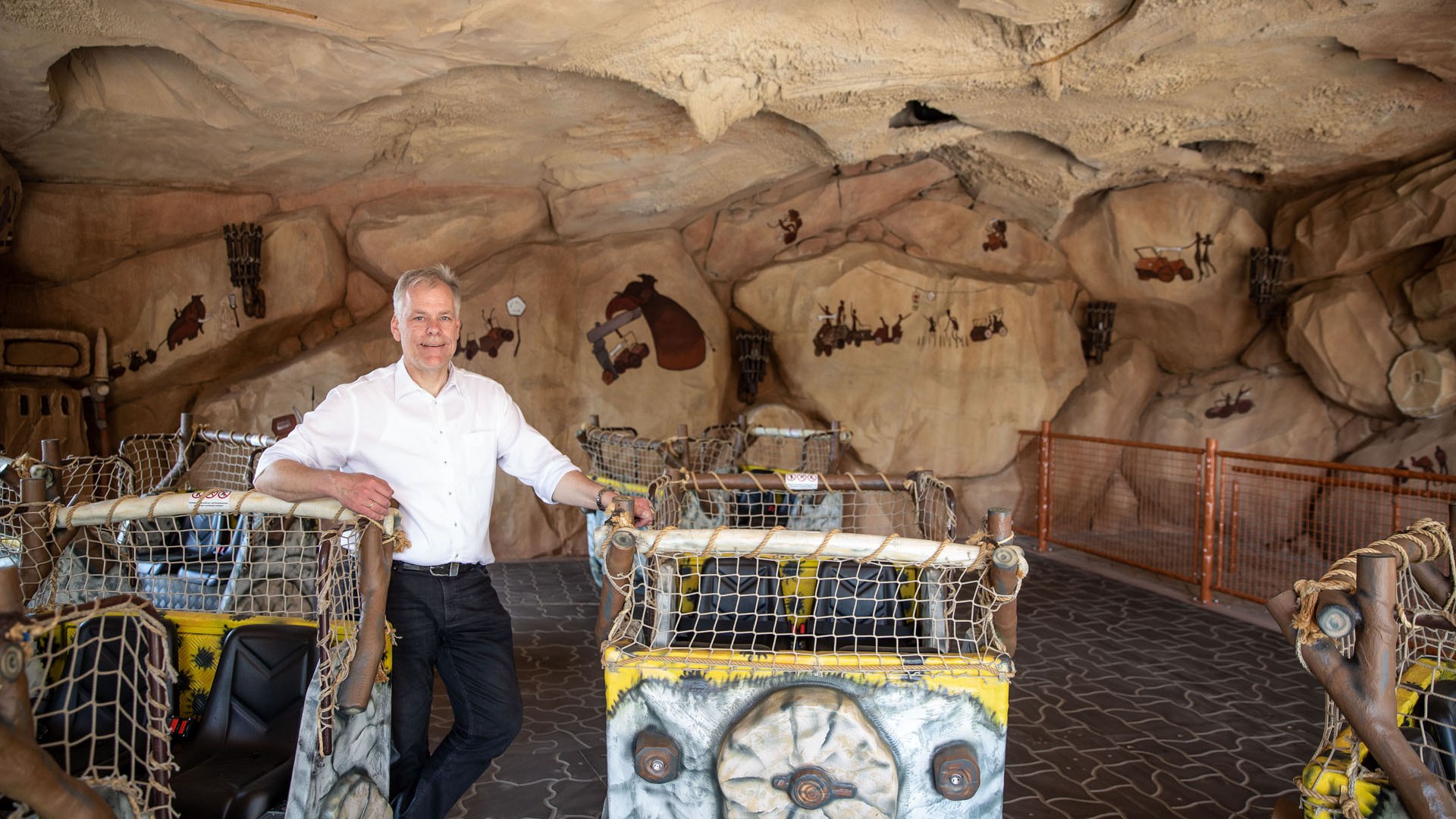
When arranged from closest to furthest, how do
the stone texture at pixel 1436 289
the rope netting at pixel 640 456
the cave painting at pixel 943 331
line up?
the rope netting at pixel 640 456 → the stone texture at pixel 1436 289 → the cave painting at pixel 943 331

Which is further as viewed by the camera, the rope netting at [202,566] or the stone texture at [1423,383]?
the stone texture at [1423,383]

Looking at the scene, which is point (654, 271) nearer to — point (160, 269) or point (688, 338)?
point (688, 338)

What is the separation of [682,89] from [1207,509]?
4461 mm

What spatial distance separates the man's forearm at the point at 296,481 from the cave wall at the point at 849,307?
5.33m

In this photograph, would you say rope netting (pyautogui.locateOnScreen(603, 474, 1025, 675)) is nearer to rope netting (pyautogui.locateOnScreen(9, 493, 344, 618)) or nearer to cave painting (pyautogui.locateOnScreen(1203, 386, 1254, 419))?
rope netting (pyautogui.locateOnScreen(9, 493, 344, 618))

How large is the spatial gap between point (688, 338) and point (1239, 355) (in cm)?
594

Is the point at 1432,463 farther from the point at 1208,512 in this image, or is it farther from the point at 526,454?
the point at 526,454

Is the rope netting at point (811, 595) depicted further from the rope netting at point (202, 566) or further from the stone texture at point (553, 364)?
the stone texture at point (553, 364)

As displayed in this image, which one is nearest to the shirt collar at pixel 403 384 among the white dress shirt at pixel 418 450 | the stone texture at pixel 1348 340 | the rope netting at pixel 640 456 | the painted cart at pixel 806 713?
the white dress shirt at pixel 418 450

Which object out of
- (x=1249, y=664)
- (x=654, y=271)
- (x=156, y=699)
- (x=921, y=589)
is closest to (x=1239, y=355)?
(x=1249, y=664)

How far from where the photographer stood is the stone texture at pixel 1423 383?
7184 mm

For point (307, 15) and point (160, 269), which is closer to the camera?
point (307, 15)

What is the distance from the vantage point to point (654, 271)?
8.27 meters

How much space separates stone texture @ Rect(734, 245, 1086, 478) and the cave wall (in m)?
0.02
